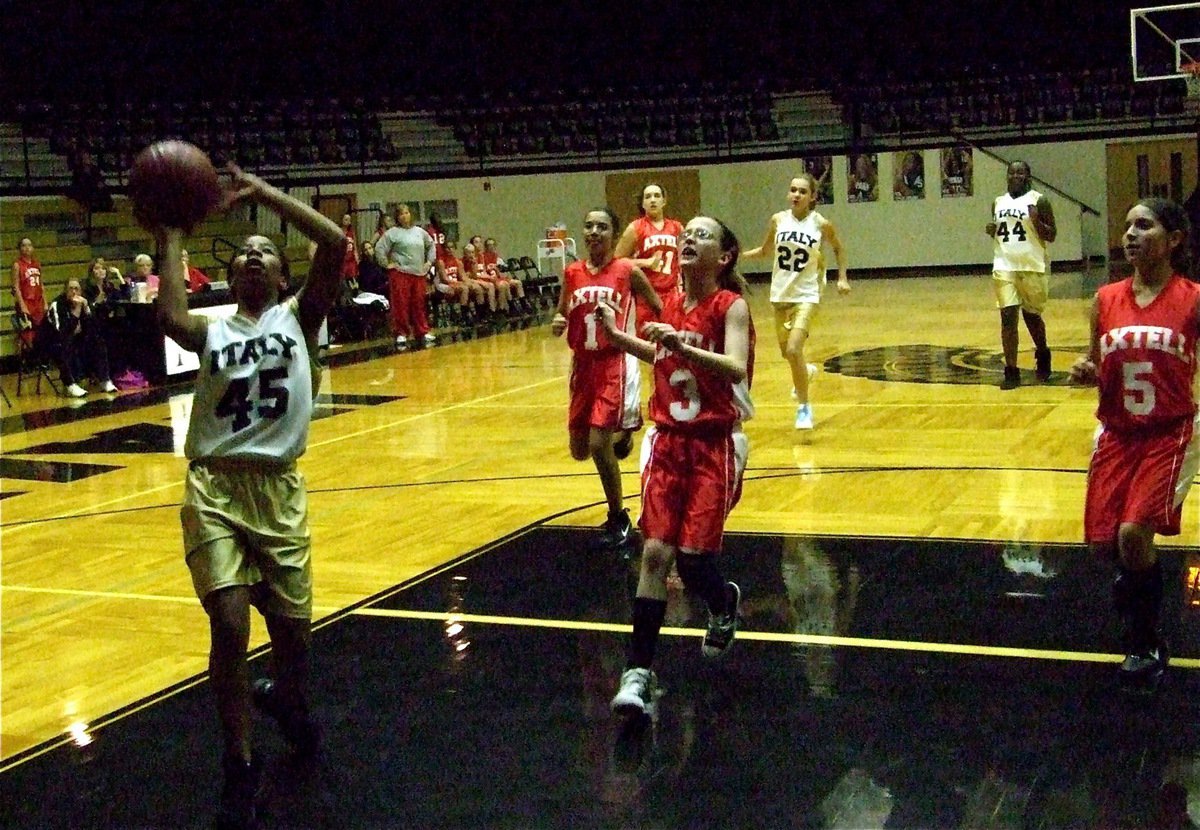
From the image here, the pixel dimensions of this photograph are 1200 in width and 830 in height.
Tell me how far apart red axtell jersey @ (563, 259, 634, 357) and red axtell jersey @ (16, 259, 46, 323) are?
9.08 m

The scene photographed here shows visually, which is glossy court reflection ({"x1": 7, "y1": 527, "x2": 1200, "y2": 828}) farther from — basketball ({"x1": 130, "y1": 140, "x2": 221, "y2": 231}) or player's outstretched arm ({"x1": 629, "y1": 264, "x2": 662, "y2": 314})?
basketball ({"x1": 130, "y1": 140, "x2": 221, "y2": 231})

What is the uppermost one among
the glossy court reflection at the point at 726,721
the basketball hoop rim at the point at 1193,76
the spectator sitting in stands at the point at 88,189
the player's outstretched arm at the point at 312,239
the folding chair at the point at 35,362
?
the basketball hoop rim at the point at 1193,76

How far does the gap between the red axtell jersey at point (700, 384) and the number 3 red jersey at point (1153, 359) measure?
1.10 m

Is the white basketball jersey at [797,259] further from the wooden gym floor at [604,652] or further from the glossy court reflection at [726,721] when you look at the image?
the glossy court reflection at [726,721]

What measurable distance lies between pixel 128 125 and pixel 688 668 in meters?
17.5

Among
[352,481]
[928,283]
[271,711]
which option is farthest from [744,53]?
[271,711]

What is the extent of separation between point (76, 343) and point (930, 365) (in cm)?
785

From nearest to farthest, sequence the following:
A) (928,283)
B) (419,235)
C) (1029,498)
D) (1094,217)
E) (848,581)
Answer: (848,581) → (1029,498) → (419,235) → (928,283) → (1094,217)

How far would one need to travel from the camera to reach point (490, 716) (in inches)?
173

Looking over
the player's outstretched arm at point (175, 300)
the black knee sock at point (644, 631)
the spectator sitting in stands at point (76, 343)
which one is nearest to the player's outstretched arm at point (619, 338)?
the black knee sock at point (644, 631)

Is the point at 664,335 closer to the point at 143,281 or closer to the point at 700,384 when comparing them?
the point at 700,384

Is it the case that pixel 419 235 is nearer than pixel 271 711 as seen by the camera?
No

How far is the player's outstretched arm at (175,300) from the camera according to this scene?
364 cm

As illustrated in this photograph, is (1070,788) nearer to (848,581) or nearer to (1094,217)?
(848,581)
